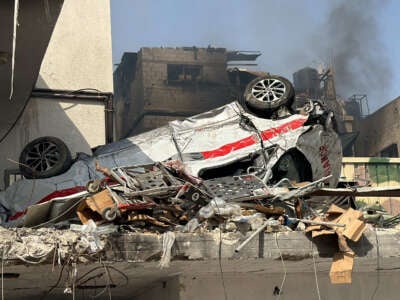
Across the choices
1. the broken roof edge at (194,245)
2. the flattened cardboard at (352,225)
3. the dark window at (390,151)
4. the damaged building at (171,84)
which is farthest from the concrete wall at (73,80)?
the dark window at (390,151)

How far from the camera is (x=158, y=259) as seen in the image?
6582 mm

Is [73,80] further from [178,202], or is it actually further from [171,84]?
[171,84]

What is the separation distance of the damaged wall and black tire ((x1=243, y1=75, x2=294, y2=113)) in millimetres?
21332

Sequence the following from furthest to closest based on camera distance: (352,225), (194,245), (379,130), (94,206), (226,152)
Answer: (379,130)
(226,152)
(352,225)
(94,206)
(194,245)

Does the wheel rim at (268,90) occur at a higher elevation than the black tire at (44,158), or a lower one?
higher

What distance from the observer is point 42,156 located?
10.4 meters

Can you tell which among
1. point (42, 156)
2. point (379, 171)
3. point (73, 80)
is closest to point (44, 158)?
point (42, 156)

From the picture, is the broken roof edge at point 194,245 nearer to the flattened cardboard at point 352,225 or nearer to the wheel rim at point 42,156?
the flattened cardboard at point 352,225

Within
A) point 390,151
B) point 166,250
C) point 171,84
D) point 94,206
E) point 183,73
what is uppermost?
point 183,73

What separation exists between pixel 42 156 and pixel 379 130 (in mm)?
25001

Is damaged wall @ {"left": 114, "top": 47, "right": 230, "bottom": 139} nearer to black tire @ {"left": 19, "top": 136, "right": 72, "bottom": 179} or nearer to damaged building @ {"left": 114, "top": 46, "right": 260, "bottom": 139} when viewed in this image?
damaged building @ {"left": 114, "top": 46, "right": 260, "bottom": 139}

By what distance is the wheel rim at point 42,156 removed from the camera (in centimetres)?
1029

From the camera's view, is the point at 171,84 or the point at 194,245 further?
the point at 171,84

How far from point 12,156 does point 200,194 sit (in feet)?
16.6
